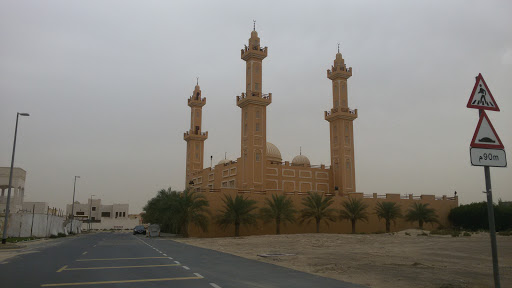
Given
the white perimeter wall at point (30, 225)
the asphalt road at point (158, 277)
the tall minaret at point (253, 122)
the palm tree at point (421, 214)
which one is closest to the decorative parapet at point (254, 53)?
the tall minaret at point (253, 122)

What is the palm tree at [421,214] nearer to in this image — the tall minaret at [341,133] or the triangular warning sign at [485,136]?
the tall minaret at [341,133]

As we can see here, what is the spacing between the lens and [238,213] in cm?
4388

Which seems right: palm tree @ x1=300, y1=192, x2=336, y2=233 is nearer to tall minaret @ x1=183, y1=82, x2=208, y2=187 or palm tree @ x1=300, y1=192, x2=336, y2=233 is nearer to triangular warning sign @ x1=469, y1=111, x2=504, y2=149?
tall minaret @ x1=183, y1=82, x2=208, y2=187

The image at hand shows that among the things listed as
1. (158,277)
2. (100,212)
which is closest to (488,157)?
(158,277)

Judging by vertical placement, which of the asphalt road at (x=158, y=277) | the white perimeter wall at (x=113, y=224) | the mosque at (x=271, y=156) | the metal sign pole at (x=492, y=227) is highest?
the mosque at (x=271, y=156)

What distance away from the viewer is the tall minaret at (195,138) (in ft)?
244

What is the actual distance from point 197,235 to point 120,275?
35205 millimetres

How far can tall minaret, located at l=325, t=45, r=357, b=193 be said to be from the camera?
197 feet

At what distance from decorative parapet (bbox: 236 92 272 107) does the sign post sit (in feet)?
154

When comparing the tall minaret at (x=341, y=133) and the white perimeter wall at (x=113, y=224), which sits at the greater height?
the tall minaret at (x=341, y=133)

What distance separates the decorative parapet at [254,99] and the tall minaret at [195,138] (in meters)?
20.9

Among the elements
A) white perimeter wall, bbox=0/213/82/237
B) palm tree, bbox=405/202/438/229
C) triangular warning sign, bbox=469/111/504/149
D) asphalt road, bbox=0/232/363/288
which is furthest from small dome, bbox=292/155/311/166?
triangular warning sign, bbox=469/111/504/149

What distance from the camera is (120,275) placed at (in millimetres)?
11656

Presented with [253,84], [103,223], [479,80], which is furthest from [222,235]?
[103,223]
